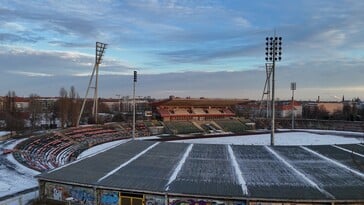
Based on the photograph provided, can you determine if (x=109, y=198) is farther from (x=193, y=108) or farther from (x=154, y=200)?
(x=193, y=108)

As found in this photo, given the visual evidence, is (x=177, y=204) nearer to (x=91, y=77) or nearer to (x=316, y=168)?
(x=316, y=168)

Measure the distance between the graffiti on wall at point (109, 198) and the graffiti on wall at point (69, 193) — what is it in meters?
0.53

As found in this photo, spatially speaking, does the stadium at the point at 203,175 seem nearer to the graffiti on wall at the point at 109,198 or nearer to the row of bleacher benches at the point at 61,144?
the graffiti on wall at the point at 109,198

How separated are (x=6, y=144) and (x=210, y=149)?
24137 millimetres

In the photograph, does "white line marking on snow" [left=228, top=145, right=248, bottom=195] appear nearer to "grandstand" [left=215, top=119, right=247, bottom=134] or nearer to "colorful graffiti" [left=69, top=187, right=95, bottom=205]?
"colorful graffiti" [left=69, top=187, right=95, bottom=205]

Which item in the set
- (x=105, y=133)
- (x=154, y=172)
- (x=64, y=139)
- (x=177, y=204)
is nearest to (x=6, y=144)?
(x=64, y=139)

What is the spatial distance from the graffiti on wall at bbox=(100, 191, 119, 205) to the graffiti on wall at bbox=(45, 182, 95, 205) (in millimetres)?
534

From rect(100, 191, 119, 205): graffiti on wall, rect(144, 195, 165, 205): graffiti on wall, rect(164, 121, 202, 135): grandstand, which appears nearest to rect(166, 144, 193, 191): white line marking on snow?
rect(144, 195, 165, 205): graffiti on wall

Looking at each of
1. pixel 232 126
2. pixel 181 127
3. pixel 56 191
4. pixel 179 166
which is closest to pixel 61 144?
pixel 56 191

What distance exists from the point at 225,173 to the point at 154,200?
16.4 feet

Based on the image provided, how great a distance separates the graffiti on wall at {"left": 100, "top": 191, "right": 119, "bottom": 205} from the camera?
63.5ft

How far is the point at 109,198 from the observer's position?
63.8 feet

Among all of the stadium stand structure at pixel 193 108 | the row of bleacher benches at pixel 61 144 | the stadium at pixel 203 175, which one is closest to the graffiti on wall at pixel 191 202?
the stadium at pixel 203 175

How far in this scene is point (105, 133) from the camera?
59.0 meters
